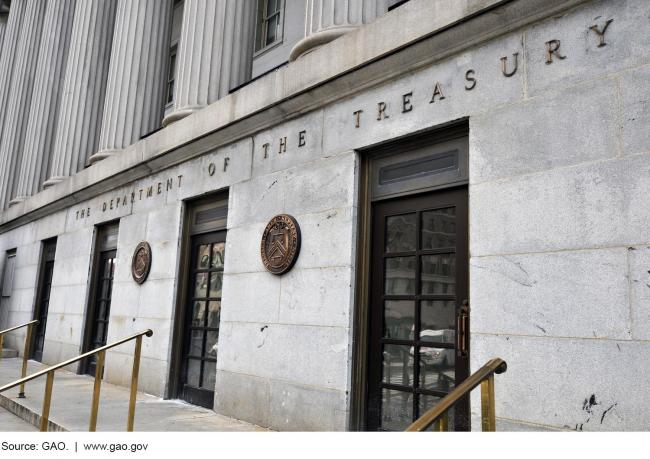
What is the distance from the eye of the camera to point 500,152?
4.82 metres

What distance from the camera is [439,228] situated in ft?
18.2

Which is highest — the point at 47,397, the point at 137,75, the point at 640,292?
the point at 137,75

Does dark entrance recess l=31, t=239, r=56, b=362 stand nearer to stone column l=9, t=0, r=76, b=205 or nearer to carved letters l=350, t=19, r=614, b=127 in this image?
stone column l=9, t=0, r=76, b=205

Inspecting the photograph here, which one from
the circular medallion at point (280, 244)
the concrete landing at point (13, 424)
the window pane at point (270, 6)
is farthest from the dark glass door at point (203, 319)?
the window pane at point (270, 6)

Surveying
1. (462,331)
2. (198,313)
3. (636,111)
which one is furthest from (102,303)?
(636,111)

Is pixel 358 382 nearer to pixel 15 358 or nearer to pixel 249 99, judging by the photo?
pixel 249 99

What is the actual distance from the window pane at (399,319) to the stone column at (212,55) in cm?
529

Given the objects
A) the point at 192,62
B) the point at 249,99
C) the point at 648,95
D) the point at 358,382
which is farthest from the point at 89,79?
the point at 648,95

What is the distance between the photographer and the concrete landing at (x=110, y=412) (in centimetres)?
667

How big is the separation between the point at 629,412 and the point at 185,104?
8032 mm

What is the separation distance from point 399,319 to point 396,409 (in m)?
0.88

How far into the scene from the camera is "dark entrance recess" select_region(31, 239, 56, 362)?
15.3 metres

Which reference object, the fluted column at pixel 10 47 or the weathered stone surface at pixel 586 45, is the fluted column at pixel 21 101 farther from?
the weathered stone surface at pixel 586 45

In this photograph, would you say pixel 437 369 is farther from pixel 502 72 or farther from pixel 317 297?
pixel 502 72
